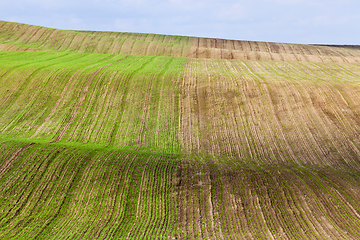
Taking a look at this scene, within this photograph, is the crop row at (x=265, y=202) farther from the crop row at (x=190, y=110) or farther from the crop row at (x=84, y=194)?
the crop row at (x=190, y=110)

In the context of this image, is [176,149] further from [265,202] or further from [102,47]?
[102,47]

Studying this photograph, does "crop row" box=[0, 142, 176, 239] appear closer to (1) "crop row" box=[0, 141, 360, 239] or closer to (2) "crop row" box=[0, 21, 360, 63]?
(1) "crop row" box=[0, 141, 360, 239]

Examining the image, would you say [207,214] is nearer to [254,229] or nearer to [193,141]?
[254,229]

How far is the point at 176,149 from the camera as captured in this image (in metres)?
26.9

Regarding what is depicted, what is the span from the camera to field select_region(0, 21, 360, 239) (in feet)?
57.2

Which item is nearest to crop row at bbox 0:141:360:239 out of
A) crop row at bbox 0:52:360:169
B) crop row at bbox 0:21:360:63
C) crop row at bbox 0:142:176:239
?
crop row at bbox 0:142:176:239

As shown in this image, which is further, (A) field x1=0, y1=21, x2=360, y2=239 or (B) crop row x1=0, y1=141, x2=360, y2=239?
(A) field x1=0, y1=21, x2=360, y2=239

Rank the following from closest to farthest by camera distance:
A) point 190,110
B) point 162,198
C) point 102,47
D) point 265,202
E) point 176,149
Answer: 1. point 265,202
2. point 162,198
3. point 176,149
4. point 190,110
5. point 102,47

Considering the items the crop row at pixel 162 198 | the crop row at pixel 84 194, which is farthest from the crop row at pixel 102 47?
the crop row at pixel 84 194

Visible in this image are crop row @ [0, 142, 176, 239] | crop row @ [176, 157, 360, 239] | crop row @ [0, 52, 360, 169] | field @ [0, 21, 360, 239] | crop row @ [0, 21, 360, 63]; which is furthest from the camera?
crop row @ [0, 21, 360, 63]

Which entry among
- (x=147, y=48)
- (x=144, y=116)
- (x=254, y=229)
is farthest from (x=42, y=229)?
(x=147, y=48)

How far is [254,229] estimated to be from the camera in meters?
16.7

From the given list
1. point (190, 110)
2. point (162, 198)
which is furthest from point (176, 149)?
point (162, 198)

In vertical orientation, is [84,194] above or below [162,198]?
above
